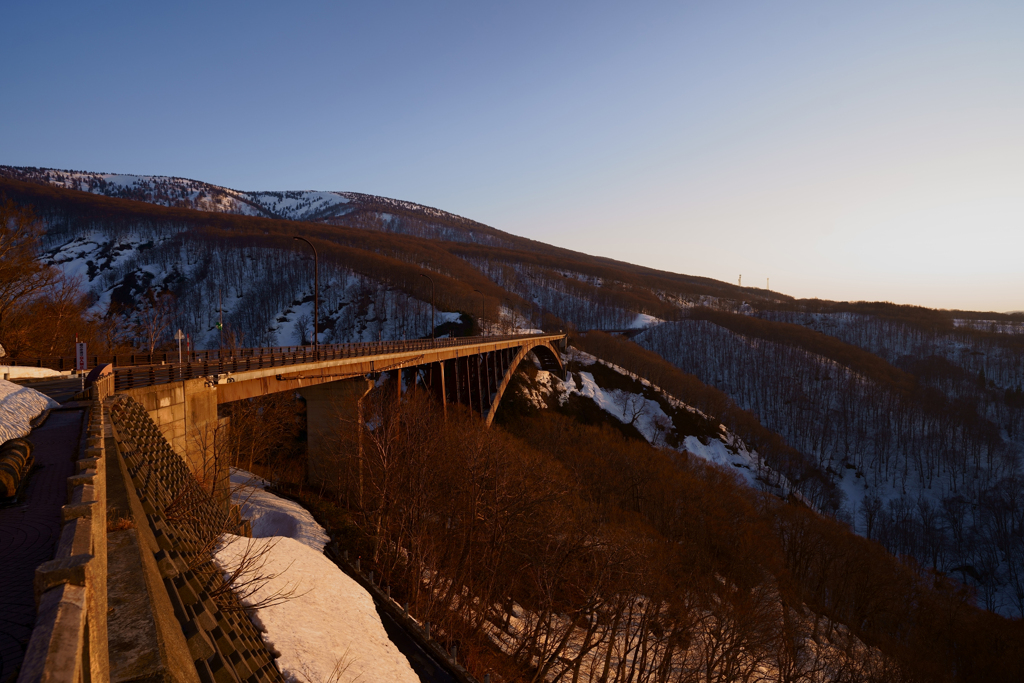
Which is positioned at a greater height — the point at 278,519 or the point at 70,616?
the point at 70,616

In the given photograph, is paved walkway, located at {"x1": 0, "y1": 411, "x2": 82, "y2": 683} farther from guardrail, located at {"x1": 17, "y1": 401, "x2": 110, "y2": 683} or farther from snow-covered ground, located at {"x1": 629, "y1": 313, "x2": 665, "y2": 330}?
snow-covered ground, located at {"x1": 629, "y1": 313, "x2": 665, "y2": 330}

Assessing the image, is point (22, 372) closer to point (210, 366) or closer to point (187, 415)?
point (210, 366)

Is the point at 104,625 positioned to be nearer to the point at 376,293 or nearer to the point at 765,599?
the point at 765,599

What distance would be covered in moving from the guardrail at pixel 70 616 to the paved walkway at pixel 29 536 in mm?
586

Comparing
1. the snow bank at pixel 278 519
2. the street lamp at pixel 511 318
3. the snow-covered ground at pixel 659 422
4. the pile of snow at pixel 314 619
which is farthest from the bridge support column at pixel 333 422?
the street lamp at pixel 511 318

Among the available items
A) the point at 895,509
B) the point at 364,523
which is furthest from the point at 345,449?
the point at 895,509

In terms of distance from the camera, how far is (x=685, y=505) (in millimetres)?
44656

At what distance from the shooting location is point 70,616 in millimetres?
2156

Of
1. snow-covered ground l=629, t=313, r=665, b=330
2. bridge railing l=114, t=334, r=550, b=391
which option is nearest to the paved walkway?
bridge railing l=114, t=334, r=550, b=391

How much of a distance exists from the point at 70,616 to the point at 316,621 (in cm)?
1251

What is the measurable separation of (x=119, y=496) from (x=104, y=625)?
3348mm

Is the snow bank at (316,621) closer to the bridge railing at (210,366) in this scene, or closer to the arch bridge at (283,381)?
the arch bridge at (283,381)

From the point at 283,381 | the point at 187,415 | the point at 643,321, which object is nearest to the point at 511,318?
the point at 643,321

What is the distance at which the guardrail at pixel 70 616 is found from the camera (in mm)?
1899
